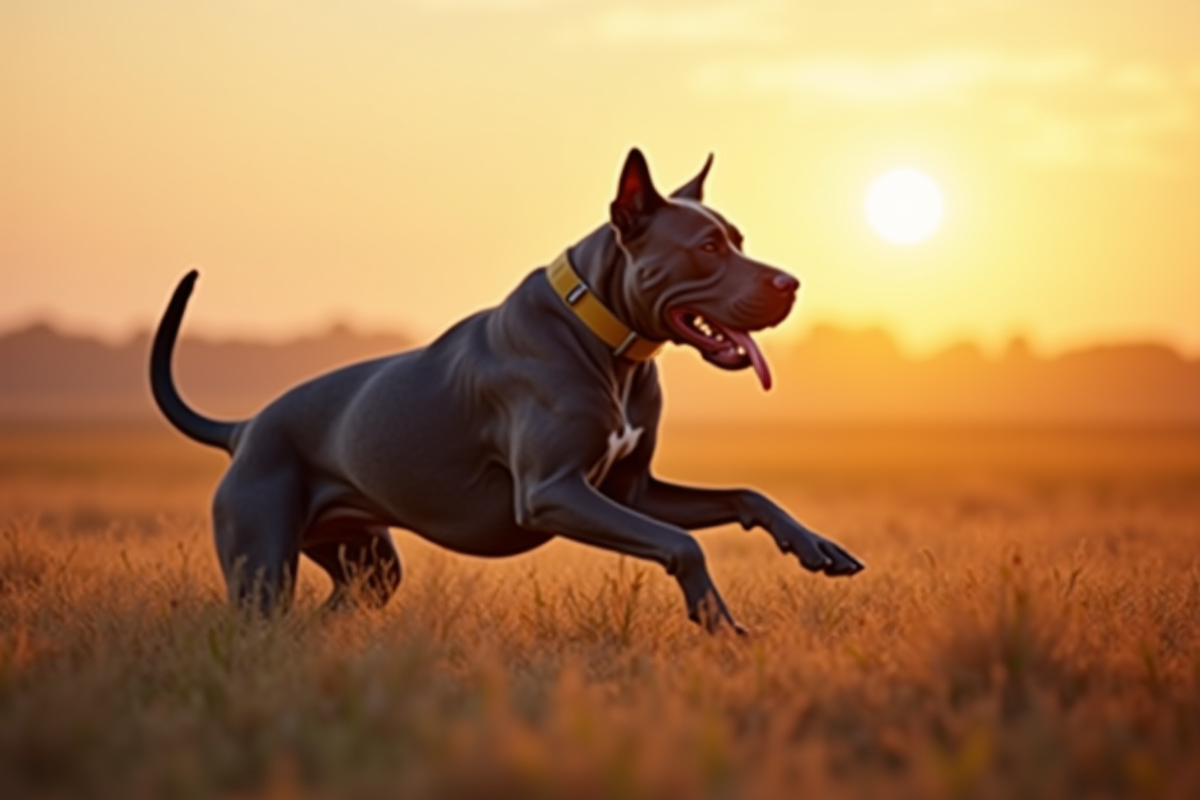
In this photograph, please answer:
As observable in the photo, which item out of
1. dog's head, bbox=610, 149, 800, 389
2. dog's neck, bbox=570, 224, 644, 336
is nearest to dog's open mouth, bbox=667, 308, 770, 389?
dog's head, bbox=610, 149, 800, 389

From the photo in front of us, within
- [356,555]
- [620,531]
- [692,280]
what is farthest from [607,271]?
[356,555]

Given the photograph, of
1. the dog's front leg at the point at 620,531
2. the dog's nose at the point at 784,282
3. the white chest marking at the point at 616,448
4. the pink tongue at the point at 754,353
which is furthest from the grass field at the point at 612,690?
the dog's nose at the point at 784,282

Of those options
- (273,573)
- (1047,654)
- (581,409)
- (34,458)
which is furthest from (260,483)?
(34,458)

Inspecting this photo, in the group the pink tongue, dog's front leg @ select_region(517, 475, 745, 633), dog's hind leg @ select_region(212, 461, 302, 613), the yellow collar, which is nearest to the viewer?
dog's front leg @ select_region(517, 475, 745, 633)

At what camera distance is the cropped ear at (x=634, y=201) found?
6.92 m

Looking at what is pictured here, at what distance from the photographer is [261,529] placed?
765 cm

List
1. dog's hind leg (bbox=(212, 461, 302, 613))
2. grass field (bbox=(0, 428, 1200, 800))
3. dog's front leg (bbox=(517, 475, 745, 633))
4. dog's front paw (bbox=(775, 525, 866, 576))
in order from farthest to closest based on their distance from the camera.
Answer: dog's hind leg (bbox=(212, 461, 302, 613)) < dog's front paw (bbox=(775, 525, 866, 576)) < dog's front leg (bbox=(517, 475, 745, 633)) < grass field (bbox=(0, 428, 1200, 800))

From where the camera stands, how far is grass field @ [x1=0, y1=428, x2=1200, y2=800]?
A: 4078 mm

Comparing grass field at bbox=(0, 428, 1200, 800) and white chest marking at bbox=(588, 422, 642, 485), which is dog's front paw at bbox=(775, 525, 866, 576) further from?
white chest marking at bbox=(588, 422, 642, 485)

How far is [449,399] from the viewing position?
751cm

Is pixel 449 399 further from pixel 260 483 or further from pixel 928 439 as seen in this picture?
pixel 928 439

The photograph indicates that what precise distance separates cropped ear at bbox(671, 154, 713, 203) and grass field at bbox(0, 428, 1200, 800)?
1.69 metres

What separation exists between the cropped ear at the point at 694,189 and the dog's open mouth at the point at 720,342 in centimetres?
66

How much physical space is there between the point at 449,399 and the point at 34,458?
149 ft
